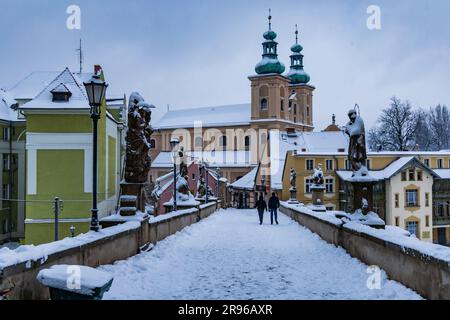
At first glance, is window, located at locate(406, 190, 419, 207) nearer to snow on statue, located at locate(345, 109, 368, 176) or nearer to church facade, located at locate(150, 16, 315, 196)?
church facade, located at locate(150, 16, 315, 196)

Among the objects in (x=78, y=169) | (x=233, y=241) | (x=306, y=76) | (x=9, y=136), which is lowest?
(x=233, y=241)

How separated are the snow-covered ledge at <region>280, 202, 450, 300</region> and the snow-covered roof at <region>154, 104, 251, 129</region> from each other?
8237 cm

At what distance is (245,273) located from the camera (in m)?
10.2

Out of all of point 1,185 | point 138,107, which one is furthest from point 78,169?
point 138,107

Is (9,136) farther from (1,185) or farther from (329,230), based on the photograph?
(329,230)

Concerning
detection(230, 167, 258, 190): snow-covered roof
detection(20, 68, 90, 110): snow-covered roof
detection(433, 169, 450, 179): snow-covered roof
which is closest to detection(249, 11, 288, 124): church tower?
detection(230, 167, 258, 190): snow-covered roof

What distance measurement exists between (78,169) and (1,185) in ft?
29.9

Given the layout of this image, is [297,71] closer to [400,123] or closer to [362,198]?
[400,123]

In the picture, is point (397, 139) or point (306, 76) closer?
point (397, 139)

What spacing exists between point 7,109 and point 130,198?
1342 inches

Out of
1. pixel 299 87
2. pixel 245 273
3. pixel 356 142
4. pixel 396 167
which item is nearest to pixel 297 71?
pixel 299 87

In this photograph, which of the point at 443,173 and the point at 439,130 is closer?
the point at 443,173

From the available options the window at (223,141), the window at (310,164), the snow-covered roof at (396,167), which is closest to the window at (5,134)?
the snow-covered roof at (396,167)

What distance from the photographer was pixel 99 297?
19.3 feet
